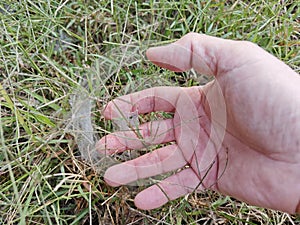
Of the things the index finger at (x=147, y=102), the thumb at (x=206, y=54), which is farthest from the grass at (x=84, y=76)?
the thumb at (x=206, y=54)

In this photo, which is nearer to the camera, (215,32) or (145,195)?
(145,195)

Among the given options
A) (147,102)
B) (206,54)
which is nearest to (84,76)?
(147,102)

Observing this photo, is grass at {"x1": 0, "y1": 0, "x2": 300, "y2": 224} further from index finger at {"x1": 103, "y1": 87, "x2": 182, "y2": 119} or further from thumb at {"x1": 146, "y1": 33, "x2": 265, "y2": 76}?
thumb at {"x1": 146, "y1": 33, "x2": 265, "y2": 76}

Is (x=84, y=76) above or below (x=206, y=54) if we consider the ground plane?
below

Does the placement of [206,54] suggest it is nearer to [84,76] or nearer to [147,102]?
[147,102]

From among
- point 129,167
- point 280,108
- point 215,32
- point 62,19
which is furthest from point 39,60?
point 280,108

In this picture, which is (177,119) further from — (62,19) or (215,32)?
(62,19)
